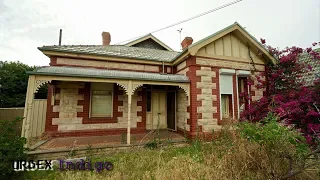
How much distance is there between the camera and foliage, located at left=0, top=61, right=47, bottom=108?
44.5ft

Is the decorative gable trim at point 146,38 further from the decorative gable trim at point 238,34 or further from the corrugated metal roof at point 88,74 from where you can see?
the corrugated metal roof at point 88,74

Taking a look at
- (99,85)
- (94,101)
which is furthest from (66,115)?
(99,85)

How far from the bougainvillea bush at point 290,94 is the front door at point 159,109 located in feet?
13.8

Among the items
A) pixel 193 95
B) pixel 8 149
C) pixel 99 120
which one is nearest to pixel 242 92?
pixel 193 95

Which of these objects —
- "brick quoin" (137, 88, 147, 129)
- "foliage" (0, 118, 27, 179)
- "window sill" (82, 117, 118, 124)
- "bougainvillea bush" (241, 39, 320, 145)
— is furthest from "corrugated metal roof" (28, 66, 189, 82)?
"bougainvillea bush" (241, 39, 320, 145)

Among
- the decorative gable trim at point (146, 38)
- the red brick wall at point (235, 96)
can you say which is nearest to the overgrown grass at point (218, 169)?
the red brick wall at point (235, 96)

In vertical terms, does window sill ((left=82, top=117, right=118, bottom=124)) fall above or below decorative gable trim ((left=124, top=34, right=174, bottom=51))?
below

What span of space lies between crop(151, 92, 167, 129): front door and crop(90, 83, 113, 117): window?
245cm

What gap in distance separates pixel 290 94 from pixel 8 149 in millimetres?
9856

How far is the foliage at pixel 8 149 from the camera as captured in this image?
343 centimetres

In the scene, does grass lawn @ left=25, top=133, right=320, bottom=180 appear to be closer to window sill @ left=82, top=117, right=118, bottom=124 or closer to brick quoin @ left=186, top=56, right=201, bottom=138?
brick quoin @ left=186, top=56, right=201, bottom=138

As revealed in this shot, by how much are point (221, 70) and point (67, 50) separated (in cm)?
758

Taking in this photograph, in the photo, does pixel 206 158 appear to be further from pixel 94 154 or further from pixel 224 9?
pixel 224 9

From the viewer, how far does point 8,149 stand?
3662mm
